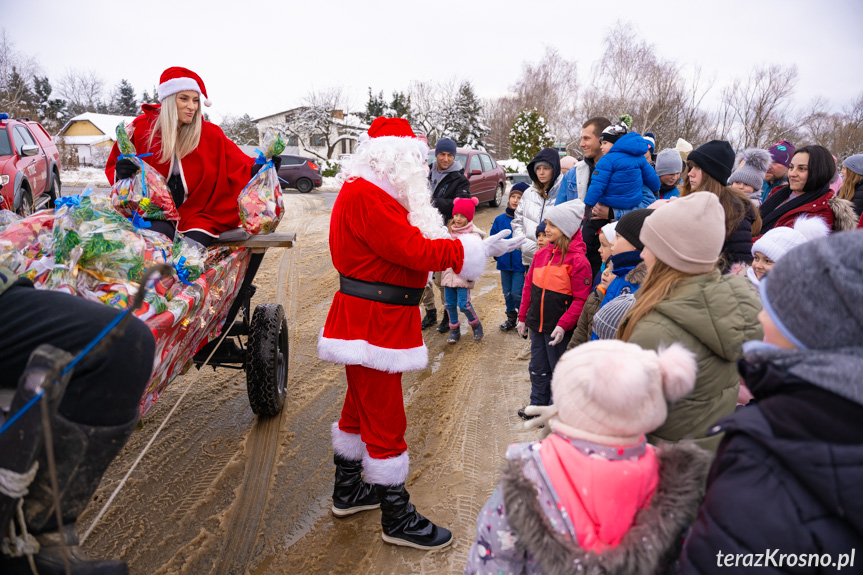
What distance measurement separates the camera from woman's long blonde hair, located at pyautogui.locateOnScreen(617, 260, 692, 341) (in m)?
1.98

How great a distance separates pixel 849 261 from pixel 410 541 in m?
2.46

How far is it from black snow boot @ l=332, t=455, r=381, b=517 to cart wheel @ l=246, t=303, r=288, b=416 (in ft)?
3.44

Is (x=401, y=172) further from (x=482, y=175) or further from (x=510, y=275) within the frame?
(x=482, y=175)

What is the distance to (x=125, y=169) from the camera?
10.7 feet

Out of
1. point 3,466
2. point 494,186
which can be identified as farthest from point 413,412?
point 494,186

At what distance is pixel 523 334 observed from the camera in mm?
4223

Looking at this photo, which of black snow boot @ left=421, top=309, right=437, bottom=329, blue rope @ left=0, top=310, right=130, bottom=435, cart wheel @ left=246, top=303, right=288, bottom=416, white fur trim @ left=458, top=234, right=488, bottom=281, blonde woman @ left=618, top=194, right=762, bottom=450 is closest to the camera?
blue rope @ left=0, top=310, right=130, bottom=435

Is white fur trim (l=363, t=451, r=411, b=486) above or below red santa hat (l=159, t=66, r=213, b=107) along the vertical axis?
below

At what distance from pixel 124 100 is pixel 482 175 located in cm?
5513

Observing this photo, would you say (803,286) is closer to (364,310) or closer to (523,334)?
(364,310)

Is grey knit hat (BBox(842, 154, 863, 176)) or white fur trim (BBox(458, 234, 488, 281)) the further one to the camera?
grey knit hat (BBox(842, 154, 863, 176))

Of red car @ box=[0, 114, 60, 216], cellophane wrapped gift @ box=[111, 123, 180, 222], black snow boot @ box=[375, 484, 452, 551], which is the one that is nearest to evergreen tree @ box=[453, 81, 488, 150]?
red car @ box=[0, 114, 60, 216]

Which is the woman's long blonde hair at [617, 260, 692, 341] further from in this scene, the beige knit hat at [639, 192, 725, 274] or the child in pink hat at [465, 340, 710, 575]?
the child in pink hat at [465, 340, 710, 575]

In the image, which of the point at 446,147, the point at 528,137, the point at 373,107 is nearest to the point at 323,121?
the point at 373,107
